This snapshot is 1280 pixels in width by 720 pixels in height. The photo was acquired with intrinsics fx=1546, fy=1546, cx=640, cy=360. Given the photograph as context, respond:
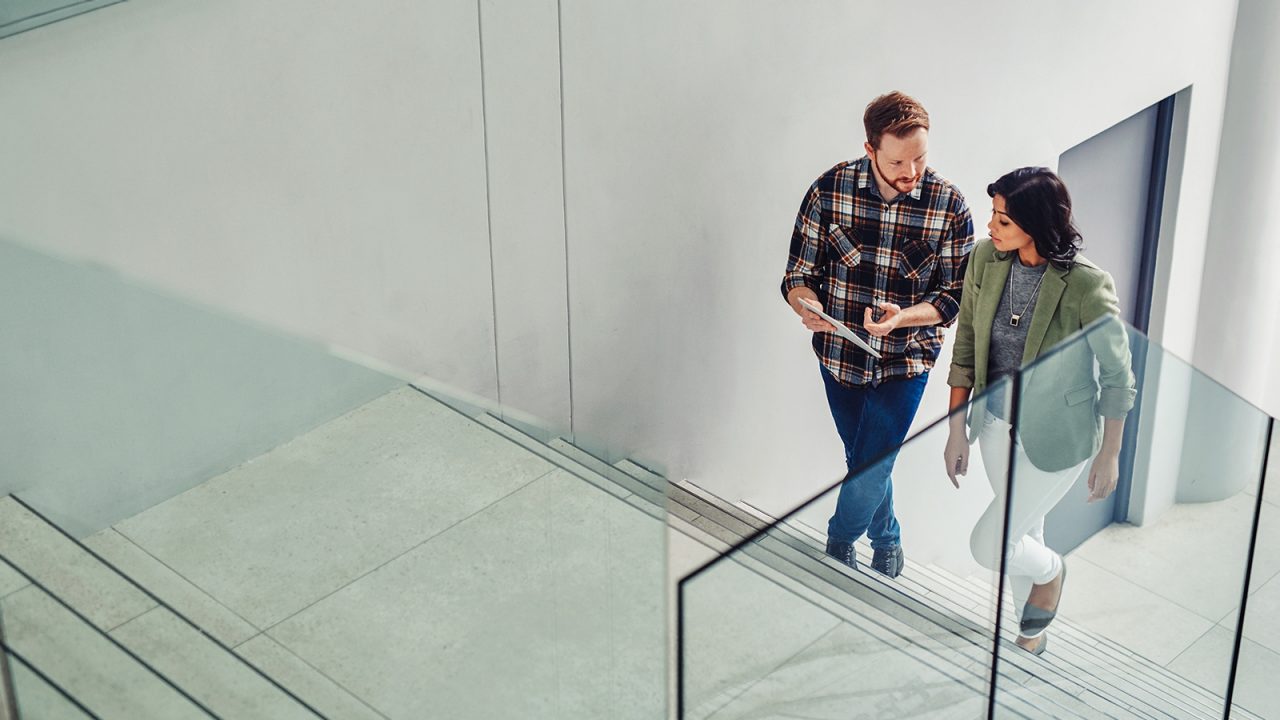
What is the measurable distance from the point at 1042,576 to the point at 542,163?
8.37 feet

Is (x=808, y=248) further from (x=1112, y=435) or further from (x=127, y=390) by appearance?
(x=127, y=390)

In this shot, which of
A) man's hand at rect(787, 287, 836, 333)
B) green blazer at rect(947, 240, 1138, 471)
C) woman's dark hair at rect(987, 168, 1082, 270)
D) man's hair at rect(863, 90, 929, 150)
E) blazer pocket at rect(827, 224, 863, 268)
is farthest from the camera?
man's hand at rect(787, 287, 836, 333)

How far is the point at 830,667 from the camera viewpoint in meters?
3.22

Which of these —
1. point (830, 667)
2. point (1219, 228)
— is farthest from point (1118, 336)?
point (1219, 228)

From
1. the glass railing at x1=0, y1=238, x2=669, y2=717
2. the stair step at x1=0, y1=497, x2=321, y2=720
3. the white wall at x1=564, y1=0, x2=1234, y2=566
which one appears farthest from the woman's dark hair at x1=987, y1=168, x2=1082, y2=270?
the stair step at x1=0, y1=497, x2=321, y2=720

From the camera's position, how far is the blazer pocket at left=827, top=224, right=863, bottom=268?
5.39 m

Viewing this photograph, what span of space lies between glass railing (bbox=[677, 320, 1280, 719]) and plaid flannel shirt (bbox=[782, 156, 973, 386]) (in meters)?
1.32

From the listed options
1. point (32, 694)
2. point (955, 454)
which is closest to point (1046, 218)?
point (955, 454)

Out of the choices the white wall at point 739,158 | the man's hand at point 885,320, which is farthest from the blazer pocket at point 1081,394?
the white wall at point 739,158

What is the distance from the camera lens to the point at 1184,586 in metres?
4.26

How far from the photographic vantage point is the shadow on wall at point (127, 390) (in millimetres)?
4051

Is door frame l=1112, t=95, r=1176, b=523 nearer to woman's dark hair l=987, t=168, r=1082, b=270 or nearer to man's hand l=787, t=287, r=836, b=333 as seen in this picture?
man's hand l=787, t=287, r=836, b=333

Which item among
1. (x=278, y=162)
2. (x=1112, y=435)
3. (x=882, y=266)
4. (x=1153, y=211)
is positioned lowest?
(x=1153, y=211)

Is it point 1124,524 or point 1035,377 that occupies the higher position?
point 1035,377
